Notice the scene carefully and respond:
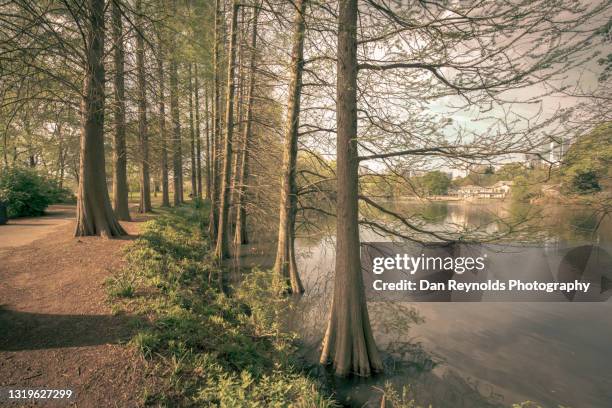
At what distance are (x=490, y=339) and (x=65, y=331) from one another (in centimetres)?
865

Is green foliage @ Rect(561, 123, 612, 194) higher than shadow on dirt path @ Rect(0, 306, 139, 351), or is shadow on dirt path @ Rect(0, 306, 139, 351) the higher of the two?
green foliage @ Rect(561, 123, 612, 194)

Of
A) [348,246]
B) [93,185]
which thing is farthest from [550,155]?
[93,185]

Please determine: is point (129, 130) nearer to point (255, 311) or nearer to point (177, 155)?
point (177, 155)

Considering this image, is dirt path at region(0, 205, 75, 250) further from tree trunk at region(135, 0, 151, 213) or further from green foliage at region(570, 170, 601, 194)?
green foliage at region(570, 170, 601, 194)

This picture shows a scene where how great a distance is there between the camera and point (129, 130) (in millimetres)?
12398

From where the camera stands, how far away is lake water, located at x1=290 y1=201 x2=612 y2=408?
16.2 ft

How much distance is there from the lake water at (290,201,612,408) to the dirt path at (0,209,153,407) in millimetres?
3454

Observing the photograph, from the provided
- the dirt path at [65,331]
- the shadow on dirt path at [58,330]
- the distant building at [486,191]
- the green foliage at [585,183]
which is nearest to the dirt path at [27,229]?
the dirt path at [65,331]

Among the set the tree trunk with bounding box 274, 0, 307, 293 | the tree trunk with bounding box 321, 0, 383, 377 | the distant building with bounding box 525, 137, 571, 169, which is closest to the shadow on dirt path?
the tree trunk with bounding box 321, 0, 383, 377

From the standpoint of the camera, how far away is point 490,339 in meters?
7.35

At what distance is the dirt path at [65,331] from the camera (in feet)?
11.3

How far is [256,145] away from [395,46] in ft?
21.1

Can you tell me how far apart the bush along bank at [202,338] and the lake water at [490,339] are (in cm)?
107

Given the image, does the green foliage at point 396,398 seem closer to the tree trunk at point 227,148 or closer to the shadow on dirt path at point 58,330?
the shadow on dirt path at point 58,330
